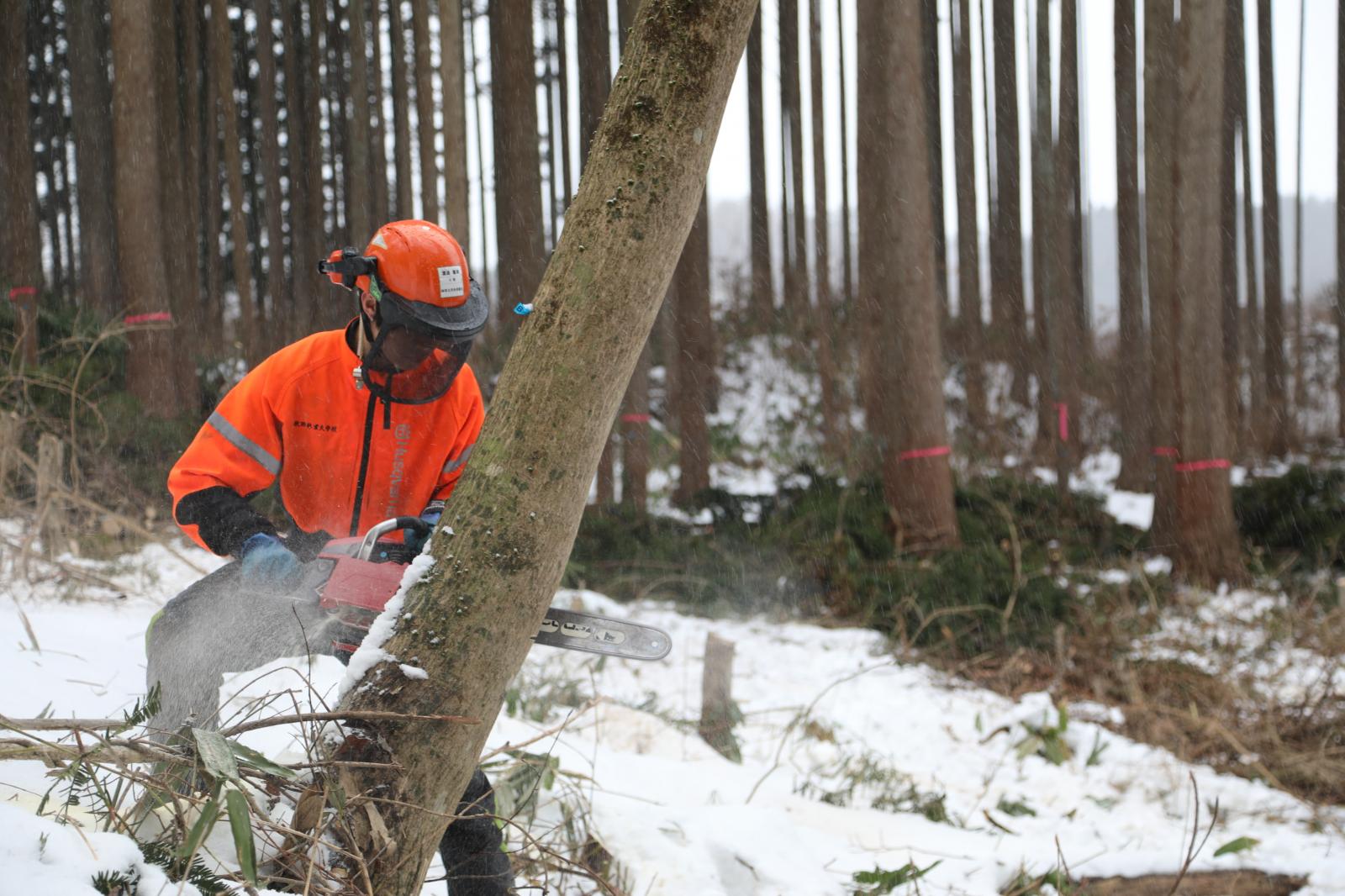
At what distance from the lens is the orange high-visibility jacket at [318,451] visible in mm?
2412

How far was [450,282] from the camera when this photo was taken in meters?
2.44

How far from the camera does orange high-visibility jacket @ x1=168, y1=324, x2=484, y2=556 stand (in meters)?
2.41

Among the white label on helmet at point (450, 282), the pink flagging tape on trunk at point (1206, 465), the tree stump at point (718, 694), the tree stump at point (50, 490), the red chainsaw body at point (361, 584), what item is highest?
the white label on helmet at point (450, 282)

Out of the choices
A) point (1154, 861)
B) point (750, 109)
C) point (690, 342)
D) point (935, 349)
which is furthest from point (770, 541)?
point (750, 109)

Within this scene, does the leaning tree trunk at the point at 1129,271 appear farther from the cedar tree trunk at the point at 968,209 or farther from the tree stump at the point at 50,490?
the tree stump at the point at 50,490

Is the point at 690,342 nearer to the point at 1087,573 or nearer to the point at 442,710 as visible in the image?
the point at 1087,573

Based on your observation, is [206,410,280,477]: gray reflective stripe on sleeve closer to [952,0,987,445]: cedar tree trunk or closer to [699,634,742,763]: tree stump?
[699,634,742,763]: tree stump

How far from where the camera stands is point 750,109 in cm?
1577

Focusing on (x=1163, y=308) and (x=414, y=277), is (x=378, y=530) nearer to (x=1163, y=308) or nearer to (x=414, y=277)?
(x=414, y=277)

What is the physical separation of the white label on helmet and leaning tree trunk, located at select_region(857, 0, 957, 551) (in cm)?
571

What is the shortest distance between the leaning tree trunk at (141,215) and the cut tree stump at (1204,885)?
8.87 metres

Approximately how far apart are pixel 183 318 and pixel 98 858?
35.8ft

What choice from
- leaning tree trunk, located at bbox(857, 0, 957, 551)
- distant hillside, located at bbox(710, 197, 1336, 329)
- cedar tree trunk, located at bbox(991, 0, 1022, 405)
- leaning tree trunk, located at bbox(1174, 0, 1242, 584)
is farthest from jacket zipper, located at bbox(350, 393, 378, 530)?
distant hillside, located at bbox(710, 197, 1336, 329)

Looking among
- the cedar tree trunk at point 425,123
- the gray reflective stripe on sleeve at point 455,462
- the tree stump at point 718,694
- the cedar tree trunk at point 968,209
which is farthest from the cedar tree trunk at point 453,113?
the cedar tree trunk at point 968,209
